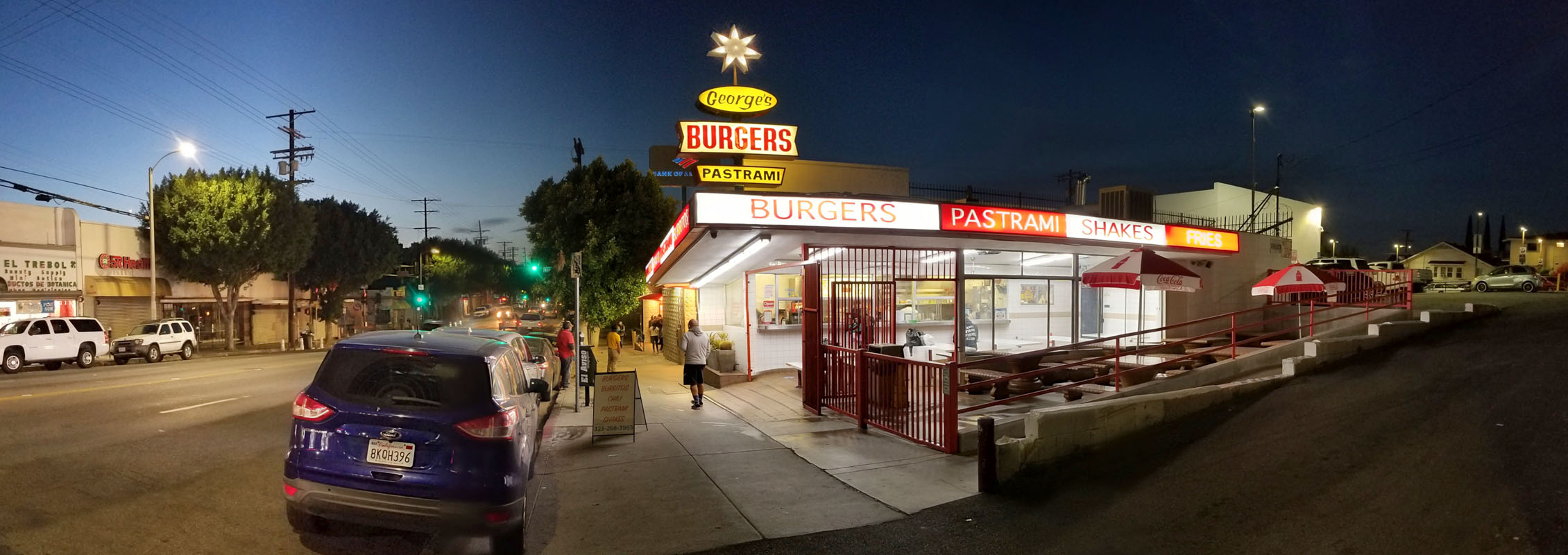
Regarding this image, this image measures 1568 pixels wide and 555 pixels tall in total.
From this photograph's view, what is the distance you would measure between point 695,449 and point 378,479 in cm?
448

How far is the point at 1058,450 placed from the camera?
295 inches

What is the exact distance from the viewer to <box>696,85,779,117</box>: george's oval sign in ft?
45.5

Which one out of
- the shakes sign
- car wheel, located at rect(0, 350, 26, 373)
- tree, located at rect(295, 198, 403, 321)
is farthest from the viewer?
tree, located at rect(295, 198, 403, 321)

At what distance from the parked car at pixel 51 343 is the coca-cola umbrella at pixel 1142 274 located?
87.6 feet

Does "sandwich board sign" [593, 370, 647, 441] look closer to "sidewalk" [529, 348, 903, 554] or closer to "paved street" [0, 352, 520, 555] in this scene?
"sidewalk" [529, 348, 903, 554]

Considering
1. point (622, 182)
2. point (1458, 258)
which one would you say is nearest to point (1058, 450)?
point (622, 182)

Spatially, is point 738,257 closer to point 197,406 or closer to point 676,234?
point 676,234

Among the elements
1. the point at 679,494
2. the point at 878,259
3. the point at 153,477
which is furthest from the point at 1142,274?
the point at 153,477

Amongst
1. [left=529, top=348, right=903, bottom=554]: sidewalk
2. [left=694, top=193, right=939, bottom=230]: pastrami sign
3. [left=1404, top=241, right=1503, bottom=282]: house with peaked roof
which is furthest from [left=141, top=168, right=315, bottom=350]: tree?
[left=1404, top=241, right=1503, bottom=282]: house with peaked roof

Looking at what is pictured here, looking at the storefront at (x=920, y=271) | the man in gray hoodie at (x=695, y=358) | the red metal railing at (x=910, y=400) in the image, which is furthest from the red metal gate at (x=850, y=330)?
the man in gray hoodie at (x=695, y=358)

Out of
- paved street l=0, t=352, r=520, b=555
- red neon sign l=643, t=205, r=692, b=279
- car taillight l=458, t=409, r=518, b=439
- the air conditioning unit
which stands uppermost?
the air conditioning unit

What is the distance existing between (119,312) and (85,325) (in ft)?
27.6

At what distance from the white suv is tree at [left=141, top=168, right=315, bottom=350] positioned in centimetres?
342

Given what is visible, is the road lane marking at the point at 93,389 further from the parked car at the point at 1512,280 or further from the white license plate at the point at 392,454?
the parked car at the point at 1512,280
